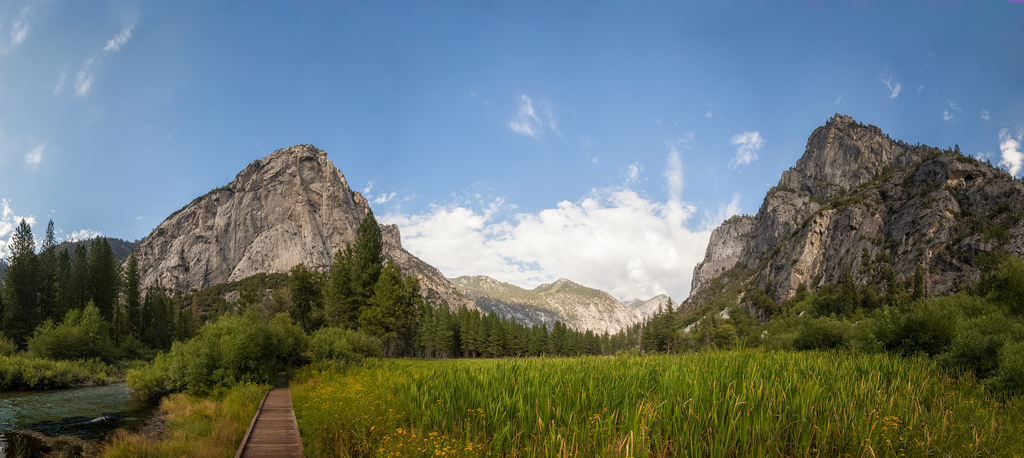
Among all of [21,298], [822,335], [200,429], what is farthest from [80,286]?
[822,335]

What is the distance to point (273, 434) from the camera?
46.8 feet

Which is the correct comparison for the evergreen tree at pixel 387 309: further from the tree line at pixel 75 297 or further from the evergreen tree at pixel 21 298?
the evergreen tree at pixel 21 298

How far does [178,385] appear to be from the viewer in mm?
26875

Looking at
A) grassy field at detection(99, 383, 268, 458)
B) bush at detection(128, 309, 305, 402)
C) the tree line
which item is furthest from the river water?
the tree line

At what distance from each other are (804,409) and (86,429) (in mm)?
29563

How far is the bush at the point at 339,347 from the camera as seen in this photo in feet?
102

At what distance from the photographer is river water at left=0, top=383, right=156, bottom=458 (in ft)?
57.8

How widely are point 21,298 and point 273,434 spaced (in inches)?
3130

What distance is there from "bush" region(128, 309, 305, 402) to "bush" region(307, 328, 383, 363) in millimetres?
2591

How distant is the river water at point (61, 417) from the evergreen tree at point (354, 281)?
17662 mm

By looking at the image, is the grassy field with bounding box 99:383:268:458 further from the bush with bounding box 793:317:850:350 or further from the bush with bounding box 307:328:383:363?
the bush with bounding box 793:317:850:350

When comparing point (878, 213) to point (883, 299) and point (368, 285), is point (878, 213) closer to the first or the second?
point (883, 299)

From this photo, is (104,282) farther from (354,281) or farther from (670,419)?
(670,419)

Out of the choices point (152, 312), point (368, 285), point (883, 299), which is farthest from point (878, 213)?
point (152, 312)
